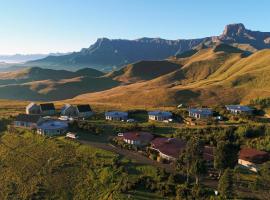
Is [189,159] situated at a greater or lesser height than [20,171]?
greater

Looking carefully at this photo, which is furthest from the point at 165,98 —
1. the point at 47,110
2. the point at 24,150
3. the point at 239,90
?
the point at 24,150

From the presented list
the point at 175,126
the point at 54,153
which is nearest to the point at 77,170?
the point at 54,153

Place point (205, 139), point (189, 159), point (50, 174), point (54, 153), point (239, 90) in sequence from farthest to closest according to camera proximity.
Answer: point (239, 90) → point (205, 139) → point (54, 153) → point (50, 174) → point (189, 159)

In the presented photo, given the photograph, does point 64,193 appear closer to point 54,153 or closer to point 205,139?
point 54,153

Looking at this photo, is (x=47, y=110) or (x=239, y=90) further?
(x=239, y=90)

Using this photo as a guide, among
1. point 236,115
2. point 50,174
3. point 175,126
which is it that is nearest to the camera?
point 50,174

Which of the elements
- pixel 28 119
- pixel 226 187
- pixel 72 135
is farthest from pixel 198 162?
pixel 28 119

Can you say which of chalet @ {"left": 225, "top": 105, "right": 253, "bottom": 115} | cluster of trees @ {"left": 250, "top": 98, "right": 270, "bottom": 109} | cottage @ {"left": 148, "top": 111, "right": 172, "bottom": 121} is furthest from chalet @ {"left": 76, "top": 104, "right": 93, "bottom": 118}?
cluster of trees @ {"left": 250, "top": 98, "right": 270, "bottom": 109}

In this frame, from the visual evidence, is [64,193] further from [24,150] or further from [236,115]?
[236,115]
